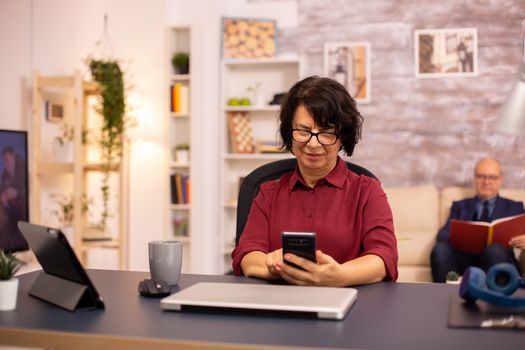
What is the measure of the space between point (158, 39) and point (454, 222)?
268 centimetres

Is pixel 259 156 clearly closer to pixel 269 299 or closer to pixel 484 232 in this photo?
pixel 484 232

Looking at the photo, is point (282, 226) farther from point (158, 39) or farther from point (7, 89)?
point (158, 39)

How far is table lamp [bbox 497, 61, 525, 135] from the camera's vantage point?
4.20 ft

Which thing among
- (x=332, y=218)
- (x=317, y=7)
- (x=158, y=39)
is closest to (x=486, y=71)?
(x=317, y=7)

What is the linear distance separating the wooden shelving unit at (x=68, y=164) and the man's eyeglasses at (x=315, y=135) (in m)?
2.87

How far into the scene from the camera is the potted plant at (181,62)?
561 cm

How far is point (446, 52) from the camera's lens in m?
5.51

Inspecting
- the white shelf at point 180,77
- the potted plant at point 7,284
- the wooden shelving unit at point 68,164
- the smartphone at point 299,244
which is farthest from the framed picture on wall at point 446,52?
the potted plant at point 7,284

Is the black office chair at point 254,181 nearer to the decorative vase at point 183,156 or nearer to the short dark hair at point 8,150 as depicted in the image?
the short dark hair at point 8,150

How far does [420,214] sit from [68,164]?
2.48 meters

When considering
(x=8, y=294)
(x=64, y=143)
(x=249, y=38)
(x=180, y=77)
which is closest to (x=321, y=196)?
(x=8, y=294)

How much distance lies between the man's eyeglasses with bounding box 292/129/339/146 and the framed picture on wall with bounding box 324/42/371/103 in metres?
3.60

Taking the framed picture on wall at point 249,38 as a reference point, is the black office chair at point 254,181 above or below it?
below

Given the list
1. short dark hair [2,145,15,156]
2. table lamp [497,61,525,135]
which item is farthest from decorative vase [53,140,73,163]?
table lamp [497,61,525,135]
